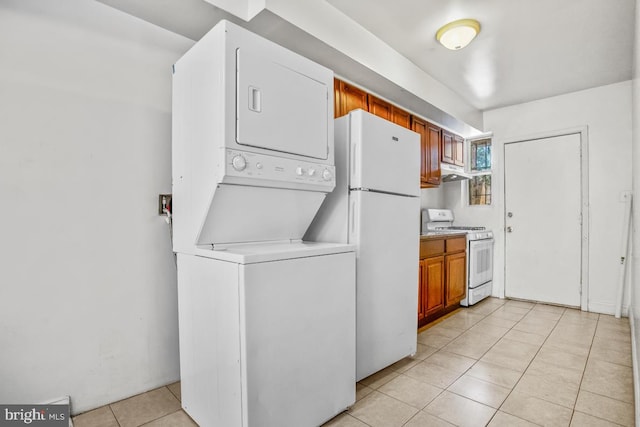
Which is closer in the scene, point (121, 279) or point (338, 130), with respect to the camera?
point (121, 279)

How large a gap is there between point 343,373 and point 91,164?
1.77 metres

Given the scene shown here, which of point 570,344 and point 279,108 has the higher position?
point 279,108

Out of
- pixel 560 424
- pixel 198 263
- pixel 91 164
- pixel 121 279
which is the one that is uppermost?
pixel 91 164

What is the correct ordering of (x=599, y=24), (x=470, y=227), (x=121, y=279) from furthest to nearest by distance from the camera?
(x=470, y=227) → (x=599, y=24) → (x=121, y=279)

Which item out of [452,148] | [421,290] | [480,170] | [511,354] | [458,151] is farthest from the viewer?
[480,170]

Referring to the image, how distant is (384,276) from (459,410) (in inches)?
33.0

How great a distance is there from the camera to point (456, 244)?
3621mm

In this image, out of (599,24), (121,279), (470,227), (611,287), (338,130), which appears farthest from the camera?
(470,227)

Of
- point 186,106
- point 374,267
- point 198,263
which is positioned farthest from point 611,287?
point 186,106

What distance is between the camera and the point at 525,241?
162 inches

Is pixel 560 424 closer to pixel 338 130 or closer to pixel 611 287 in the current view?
pixel 338 130

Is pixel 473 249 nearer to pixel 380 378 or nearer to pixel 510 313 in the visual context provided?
pixel 510 313

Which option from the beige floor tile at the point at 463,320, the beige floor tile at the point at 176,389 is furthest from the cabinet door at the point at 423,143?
the beige floor tile at the point at 176,389

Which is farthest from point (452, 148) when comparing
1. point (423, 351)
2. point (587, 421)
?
point (587, 421)
